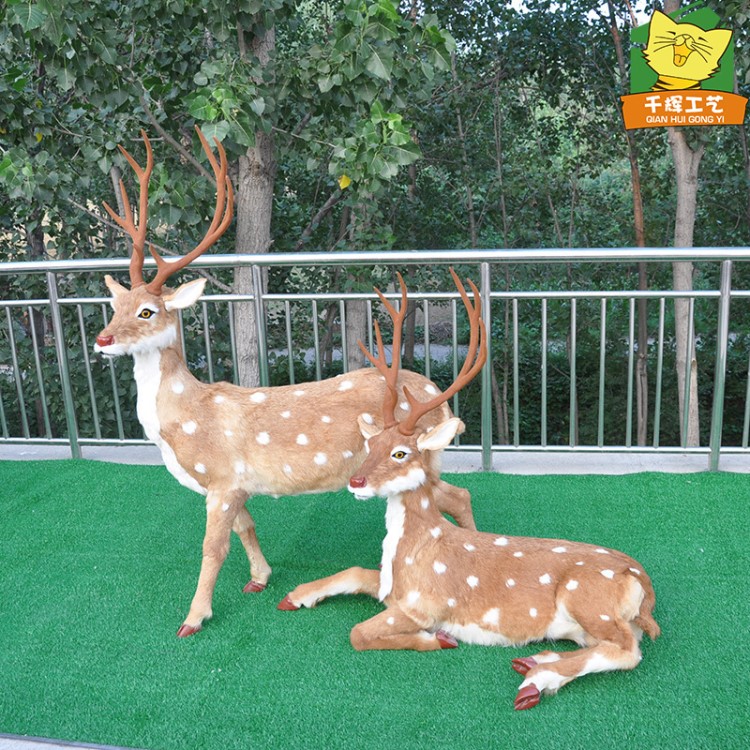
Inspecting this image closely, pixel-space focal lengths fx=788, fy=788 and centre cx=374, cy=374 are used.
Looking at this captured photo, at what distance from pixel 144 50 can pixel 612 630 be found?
476 centimetres

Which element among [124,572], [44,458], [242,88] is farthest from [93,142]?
[124,572]

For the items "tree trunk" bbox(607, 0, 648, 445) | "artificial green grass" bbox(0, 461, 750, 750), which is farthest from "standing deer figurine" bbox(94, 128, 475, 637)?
"tree trunk" bbox(607, 0, 648, 445)

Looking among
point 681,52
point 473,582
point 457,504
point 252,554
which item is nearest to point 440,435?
point 473,582

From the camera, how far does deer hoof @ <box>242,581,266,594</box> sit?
116 inches

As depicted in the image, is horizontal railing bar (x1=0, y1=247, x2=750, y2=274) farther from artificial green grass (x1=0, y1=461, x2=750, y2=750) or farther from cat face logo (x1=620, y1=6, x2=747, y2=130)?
cat face logo (x1=620, y1=6, x2=747, y2=130)

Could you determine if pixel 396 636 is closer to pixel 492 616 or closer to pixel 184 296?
pixel 492 616

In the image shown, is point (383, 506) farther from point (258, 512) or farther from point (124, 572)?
point (124, 572)

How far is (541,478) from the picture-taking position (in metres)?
3.95

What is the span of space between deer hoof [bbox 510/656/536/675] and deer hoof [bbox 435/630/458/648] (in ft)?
0.71

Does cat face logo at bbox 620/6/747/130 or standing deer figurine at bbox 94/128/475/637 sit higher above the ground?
cat face logo at bbox 620/6/747/130

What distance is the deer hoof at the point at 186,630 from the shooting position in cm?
264

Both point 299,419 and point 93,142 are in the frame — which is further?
point 93,142

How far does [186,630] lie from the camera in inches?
104

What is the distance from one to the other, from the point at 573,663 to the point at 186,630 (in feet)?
4.15
